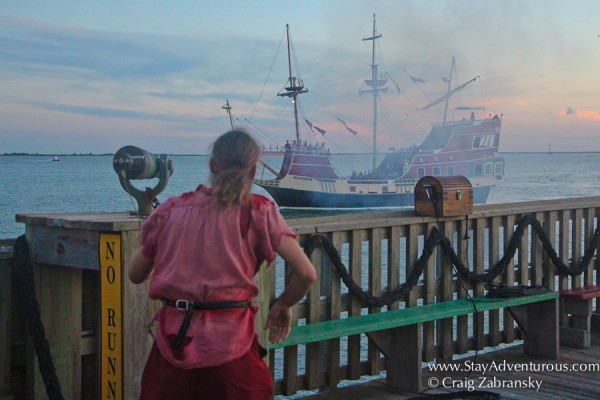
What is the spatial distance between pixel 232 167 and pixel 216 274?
1.25 feet

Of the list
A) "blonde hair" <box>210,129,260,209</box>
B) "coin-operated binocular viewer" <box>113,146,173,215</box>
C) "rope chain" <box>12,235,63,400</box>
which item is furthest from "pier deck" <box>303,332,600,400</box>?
"blonde hair" <box>210,129,260,209</box>

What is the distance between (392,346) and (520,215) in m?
1.91

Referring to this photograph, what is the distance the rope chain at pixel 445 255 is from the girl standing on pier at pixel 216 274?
7.97 feet

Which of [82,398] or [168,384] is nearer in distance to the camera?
[168,384]

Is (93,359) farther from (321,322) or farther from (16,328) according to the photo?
(321,322)

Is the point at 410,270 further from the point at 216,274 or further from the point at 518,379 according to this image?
the point at 216,274

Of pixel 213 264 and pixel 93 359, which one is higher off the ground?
pixel 213 264

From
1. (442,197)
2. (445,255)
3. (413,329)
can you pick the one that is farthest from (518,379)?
(442,197)

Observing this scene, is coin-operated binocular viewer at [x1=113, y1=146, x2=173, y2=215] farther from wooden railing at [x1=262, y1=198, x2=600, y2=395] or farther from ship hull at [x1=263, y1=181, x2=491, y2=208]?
ship hull at [x1=263, y1=181, x2=491, y2=208]

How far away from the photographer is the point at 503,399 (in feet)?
17.3

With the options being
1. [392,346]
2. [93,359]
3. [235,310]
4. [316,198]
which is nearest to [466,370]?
[392,346]

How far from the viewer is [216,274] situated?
2857 mm

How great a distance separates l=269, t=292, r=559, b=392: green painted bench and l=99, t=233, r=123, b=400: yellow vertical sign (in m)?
0.99

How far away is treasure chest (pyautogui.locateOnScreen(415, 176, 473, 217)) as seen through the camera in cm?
614
